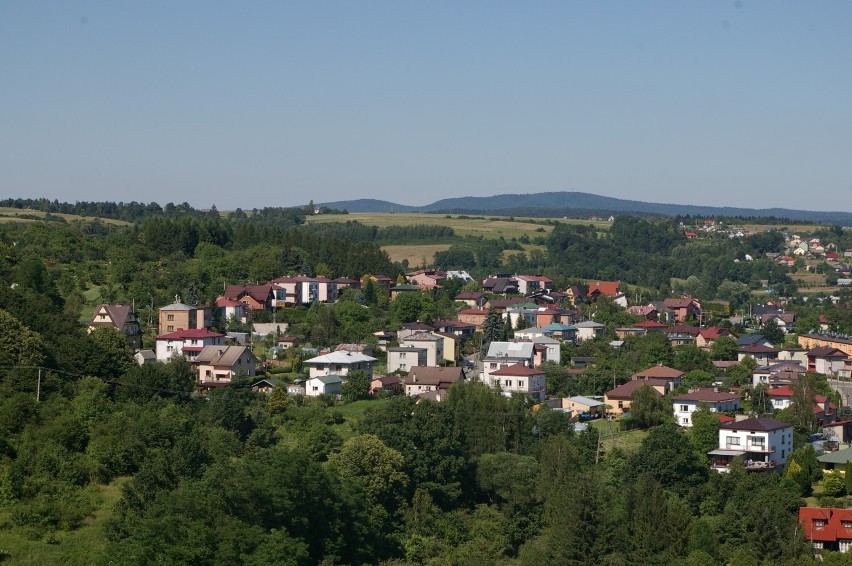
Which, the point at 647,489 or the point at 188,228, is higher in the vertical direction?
the point at 188,228

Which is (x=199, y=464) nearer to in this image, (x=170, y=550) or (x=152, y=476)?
(x=152, y=476)

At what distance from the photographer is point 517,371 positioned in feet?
103

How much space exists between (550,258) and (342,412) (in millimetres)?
44460

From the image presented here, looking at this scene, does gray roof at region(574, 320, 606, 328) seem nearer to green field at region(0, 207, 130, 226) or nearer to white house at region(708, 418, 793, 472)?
white house at region(708, 418, 793, 472)

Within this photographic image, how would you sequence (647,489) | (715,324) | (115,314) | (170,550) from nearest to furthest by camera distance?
(170,550), (647,489), (115,314), (715,324)

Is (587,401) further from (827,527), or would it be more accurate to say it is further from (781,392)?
(827,527)

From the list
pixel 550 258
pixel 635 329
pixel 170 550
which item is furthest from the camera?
pixel 550 258

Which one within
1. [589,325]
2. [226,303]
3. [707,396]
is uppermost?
[226,303]

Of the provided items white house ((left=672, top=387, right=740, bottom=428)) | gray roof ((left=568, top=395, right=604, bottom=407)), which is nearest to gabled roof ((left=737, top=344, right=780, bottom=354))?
white house ((left=672, top=387, right=740, bottom=428))

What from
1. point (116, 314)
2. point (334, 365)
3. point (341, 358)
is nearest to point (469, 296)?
point (341, 358)

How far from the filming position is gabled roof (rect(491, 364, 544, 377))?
31.1m

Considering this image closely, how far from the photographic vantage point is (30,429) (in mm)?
22078

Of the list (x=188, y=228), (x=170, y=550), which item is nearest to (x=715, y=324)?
(x=188, y=228)

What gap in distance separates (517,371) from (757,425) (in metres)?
7.23
